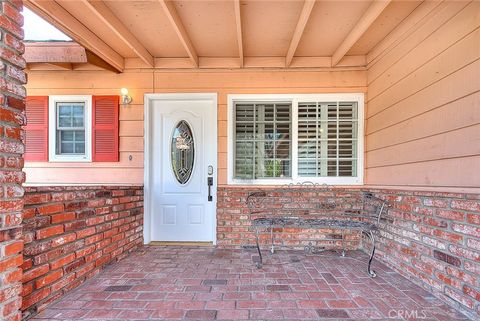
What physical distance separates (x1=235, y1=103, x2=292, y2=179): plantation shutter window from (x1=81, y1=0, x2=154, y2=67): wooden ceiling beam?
1.43 meters

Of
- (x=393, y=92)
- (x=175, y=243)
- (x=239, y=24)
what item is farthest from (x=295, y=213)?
(x=239, y=24)

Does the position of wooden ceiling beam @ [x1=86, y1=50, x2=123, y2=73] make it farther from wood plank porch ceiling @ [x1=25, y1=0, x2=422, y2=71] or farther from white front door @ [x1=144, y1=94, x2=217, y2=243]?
white front door @ [x1=144, y1=94, x2=217, y2=243]

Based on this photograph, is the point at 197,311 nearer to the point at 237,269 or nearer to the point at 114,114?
the point at 237,269

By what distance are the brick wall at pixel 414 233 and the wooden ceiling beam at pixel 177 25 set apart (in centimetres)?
176

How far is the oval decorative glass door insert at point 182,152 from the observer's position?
11.7 ft

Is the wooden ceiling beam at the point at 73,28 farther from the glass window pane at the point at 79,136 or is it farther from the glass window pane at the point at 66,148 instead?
the glass window pane at the point at 66,148

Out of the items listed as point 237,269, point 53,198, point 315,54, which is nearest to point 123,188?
point 53,198

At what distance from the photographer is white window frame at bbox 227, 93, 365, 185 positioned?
344 cm

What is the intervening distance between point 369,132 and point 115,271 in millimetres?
3393

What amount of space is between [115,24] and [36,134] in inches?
76.9

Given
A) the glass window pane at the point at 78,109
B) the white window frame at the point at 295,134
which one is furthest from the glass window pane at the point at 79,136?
the white window frame at the point at 295,134

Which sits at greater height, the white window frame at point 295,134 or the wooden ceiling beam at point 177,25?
the wooden ceiling beam at point 177,25

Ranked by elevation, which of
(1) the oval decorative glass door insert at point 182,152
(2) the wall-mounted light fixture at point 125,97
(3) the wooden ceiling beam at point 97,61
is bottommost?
(1) the oval decorative glass door insert at point 182,152

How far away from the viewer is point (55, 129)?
3.45m
